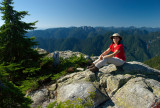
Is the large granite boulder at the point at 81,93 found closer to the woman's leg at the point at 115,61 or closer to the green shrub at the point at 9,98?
the green shrub at the point at 9,98

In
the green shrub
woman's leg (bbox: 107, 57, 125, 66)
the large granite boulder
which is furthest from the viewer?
woman's leg (bbox: 107, 57, 125, 66)

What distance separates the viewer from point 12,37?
8227 mm

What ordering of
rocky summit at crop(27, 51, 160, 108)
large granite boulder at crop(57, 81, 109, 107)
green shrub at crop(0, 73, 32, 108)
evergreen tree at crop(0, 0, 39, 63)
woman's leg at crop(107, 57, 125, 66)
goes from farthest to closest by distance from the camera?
1. evergreen tree at crop(0, 0, 39, 63)
2. woman's leg at crop(107, 57, 125, 66)
3. large granite boulder at crop(57, 81, 109, 107)
4. rocky summit at crop(27, 51, 160, 108)
5. green shrub at crop(0, 73, 32, 108)

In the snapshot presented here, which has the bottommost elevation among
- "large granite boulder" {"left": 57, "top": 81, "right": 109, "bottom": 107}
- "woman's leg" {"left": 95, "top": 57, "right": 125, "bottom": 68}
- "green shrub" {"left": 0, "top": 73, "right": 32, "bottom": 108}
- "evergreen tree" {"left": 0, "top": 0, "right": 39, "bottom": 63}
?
"large granite boulder" {"left": 57, "top": 81, "right": 109, "bottom": 107}

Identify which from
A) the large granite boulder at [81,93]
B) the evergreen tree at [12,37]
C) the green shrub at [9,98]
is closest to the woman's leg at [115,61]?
the large granite boulder at [81,93]

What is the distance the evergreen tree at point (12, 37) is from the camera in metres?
8.04

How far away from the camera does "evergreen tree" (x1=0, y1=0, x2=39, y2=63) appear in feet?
26.4

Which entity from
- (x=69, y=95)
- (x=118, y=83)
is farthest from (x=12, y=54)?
(x=118, y=83)

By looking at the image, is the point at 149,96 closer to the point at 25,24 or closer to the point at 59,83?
the point at 59,83

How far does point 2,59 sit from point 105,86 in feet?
26.6

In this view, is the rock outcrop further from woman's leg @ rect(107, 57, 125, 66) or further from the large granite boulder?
woman's leg @ rect(107, 57, 125, 66)

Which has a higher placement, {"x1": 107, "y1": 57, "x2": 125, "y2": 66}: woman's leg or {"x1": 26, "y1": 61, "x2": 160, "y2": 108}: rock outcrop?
{"x1": 107, "y1": 57, "x2": 125, "y2": 66}: woman's leg

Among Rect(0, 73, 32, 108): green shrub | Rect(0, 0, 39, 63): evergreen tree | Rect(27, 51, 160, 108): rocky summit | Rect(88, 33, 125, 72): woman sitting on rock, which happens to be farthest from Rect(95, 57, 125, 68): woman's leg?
Rect(0, 0, 39, 63): evergreen tree

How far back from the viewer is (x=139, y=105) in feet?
13.6
